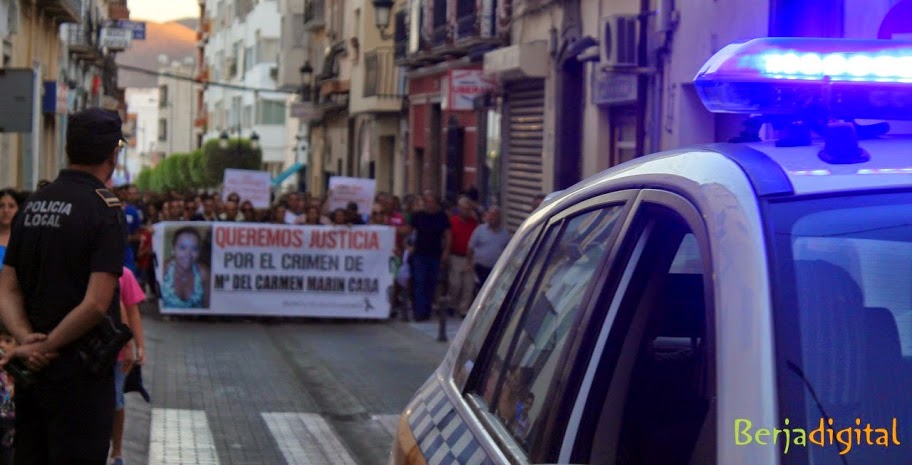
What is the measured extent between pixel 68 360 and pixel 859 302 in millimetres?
3170

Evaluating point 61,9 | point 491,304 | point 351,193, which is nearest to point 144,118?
point 61,9

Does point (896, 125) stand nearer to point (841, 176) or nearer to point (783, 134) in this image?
point (783, 134)

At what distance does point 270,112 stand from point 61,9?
41890 millimetres

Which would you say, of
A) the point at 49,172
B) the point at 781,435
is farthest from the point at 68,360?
the point at 49,172

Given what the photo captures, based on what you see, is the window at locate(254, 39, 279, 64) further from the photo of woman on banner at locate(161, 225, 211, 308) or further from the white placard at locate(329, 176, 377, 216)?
the photo of woman on banner at locate(161, 225, 211, 308)

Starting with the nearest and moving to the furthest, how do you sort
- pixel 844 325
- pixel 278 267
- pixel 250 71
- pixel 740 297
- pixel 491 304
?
pixel 740 297, pixel 844 325, pixel 491 304, pixel 278 267, pixel 250 71

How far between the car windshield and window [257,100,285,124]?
230ft

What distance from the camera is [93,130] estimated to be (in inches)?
198

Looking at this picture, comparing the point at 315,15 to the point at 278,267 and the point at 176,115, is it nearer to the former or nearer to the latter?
the point at 278,267

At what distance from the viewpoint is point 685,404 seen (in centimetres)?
303

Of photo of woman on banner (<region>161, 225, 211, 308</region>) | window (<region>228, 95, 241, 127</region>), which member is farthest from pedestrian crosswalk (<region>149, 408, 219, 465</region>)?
window (<region>228, 95, 241, 127</region>)

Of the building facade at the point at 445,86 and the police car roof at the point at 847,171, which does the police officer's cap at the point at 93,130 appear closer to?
the police car roof at the point at 847,171

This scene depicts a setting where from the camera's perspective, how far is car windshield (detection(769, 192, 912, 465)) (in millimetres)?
2137

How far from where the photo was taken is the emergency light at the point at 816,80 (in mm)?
2463
